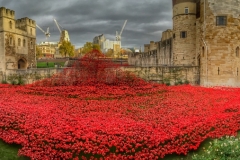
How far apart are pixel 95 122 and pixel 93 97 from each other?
575cm

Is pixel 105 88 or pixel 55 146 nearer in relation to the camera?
pixel 55 146

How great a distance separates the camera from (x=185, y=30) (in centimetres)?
2602

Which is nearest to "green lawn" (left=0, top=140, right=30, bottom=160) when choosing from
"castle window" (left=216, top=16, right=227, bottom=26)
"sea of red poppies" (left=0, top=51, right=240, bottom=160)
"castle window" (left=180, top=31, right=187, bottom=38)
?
"sea of red poppies" (left=0, top=51, right=240, bottom=160)

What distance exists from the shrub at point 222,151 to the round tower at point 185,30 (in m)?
18.4

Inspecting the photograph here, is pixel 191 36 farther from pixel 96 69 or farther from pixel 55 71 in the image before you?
pixel 55 71

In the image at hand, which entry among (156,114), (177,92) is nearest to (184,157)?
(156,114)

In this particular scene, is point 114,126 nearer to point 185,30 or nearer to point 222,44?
point 222,44

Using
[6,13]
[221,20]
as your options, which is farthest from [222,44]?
[6,13]

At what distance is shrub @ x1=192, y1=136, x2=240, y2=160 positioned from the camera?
7855mm

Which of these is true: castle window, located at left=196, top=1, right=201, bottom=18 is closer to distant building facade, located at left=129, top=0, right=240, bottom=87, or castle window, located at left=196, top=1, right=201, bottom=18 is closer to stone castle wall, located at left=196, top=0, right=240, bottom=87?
distant building facade, located at left=129, top=0, right=240, bottom=87

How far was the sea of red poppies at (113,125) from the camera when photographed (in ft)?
27.1

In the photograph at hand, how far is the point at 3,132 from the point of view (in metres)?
9.97

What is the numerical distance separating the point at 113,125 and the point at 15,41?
28569mm

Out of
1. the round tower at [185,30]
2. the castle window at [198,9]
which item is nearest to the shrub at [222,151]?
the round tower at [185,30]
